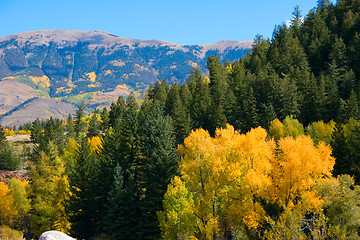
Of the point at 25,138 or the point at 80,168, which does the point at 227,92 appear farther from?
the point at 25,138

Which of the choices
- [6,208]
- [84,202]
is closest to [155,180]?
[84,202]

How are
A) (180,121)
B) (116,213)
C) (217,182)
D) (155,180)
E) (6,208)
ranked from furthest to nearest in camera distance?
1. (180,121)
2. (6,208)
3. (116,213)
4. (155,180)
5. (217,182)

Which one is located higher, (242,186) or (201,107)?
(201,107)

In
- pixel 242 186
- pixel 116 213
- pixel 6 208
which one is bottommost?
pixel 6 208

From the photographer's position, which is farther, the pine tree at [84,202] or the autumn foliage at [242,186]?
the pine tree at [84,202]

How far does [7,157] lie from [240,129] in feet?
274

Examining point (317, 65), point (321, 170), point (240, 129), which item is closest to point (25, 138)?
point (240, 129)

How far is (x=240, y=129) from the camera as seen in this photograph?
276ft

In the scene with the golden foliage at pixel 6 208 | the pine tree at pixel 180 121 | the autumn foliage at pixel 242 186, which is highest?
the pine tree at pixel 180 121

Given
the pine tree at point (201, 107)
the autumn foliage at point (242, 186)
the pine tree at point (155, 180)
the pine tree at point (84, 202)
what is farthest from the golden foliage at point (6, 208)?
the pine tree at point (201, 107)

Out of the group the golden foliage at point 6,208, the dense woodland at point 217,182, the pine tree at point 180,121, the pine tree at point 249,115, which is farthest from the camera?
the pine tree at point 180,121

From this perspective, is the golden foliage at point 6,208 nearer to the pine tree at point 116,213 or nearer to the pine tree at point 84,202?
the pine tree at point 84,202

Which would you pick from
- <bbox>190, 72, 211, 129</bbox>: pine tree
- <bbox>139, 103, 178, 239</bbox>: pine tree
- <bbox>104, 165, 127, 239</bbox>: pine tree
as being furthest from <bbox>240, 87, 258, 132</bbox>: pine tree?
<bbox>104, 165, 127, 239</bbox>: pine tree

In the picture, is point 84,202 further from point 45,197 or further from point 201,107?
point 201,107
